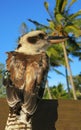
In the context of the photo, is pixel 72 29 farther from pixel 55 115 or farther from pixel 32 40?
pixel 32 40

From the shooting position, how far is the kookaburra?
25.1 feet

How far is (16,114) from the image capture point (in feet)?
25.3

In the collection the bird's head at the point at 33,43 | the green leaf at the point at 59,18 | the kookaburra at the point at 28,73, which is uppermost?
the green leaf at the point at 59,18

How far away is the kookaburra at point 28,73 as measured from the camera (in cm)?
765

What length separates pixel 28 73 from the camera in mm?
8016

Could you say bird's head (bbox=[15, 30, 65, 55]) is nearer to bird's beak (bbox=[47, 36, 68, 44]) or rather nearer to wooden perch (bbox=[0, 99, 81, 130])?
bird's beak (bbox=[47, 36, 68, 44])

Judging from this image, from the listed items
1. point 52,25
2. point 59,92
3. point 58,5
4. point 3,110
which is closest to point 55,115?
point 3,110

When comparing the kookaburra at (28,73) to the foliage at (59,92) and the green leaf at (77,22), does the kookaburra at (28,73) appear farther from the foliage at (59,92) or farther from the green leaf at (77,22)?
the foliage at (59,92)

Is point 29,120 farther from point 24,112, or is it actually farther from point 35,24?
point 35,24

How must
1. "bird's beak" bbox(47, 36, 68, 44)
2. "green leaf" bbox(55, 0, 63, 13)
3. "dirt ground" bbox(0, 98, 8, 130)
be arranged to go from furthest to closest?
"green leaf" bbox(55, 0, 63, 13) → "dirt ground" bbox(0, 98, 8, 130) → "bird's beak" bbox(47, 36, 68, 44)

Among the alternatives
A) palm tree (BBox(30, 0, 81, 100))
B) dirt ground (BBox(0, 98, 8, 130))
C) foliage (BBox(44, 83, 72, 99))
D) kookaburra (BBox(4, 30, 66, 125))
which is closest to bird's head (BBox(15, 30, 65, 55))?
kookaburra (BBox(4, 30, 66, 125))

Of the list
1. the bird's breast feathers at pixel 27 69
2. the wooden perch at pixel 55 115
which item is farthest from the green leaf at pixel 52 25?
the bird's breast feathers at pixel 27 69

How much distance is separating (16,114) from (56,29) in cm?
2906

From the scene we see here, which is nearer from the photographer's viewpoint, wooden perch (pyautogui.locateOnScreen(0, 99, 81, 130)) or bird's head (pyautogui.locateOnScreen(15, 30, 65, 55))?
bird's head (pyautogui.locateOnScreen(15, 30, 65, 55))
